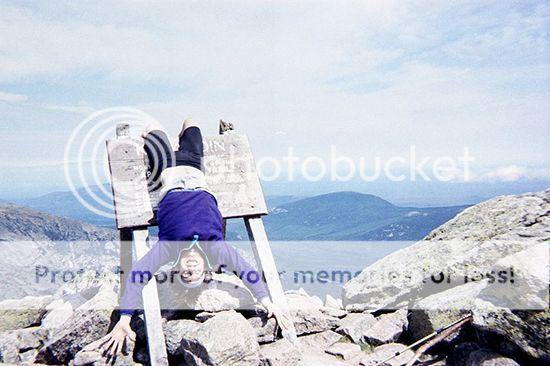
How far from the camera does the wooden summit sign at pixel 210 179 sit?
7984 mm

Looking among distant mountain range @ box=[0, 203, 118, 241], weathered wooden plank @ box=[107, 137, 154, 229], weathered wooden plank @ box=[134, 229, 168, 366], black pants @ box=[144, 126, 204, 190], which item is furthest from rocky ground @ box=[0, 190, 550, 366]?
distant mountain range @ box=[0, 203, 118, 241]

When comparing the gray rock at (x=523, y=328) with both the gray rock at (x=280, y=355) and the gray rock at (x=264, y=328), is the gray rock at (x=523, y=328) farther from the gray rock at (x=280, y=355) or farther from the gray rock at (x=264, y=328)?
the gray rock at (x=264, y=328)

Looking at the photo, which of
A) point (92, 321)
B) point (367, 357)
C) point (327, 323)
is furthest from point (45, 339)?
point (367, 357)

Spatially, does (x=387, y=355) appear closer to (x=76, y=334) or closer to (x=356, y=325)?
(x=356, y=325)

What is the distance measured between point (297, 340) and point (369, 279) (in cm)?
262

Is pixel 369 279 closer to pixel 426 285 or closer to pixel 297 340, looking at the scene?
pixel 426 285

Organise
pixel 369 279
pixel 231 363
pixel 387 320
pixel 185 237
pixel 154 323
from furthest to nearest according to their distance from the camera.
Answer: pixel 369 279 < pixel 387 320 < pixel 185 237 < pixel 154 323 < pixel 231 363

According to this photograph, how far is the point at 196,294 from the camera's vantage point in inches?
297

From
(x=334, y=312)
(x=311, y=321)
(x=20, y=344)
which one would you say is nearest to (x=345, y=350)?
(x=311, y=321)

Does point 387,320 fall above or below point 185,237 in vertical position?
below

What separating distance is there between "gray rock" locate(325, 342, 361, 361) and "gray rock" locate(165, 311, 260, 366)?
1.80 metres

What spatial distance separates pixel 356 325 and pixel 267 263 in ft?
6.96

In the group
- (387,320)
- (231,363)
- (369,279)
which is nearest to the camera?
(231,363)

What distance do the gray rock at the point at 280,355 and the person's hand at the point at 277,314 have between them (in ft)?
1.80
